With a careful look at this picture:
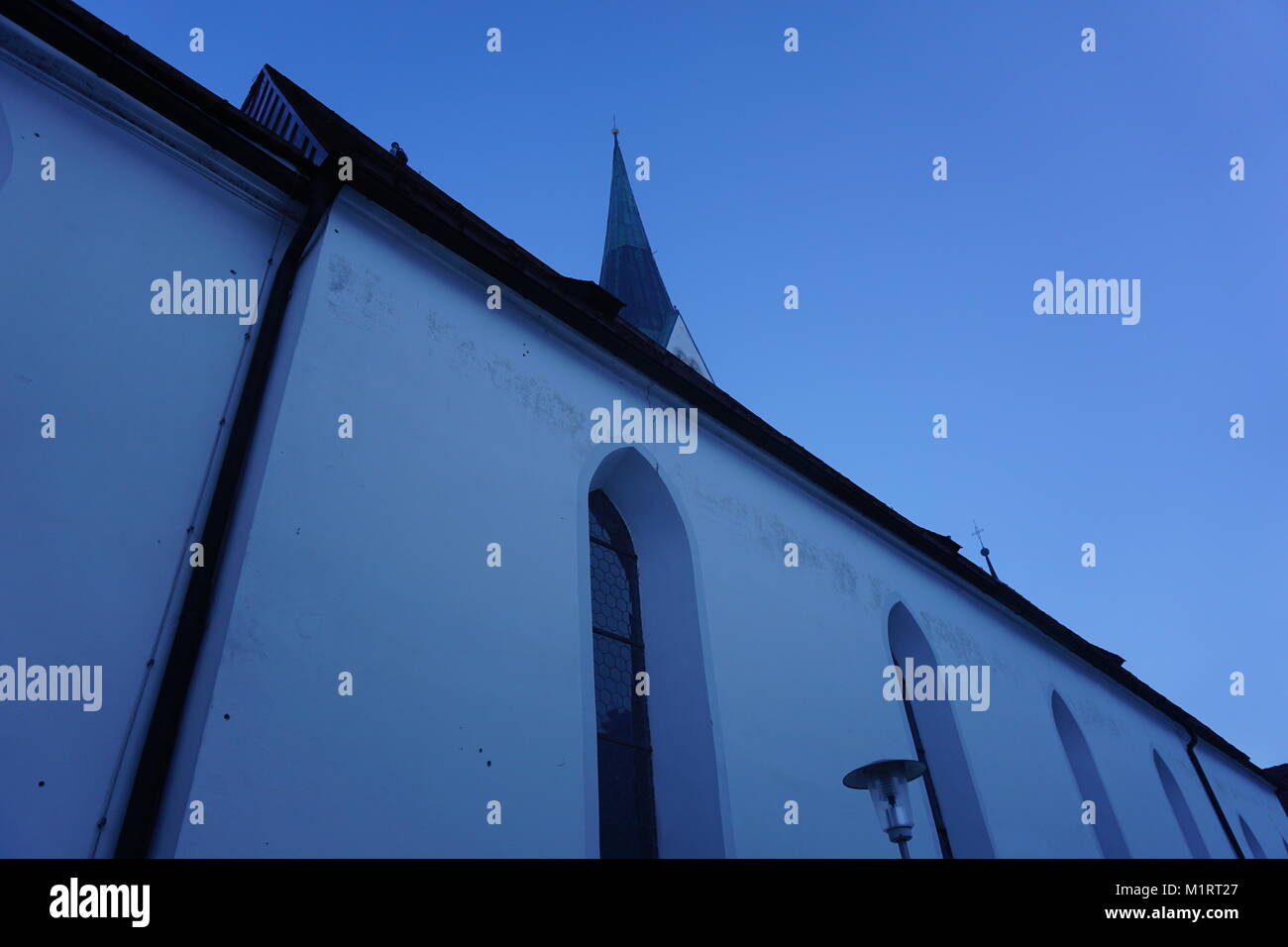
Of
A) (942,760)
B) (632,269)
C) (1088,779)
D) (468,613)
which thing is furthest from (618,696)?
(632,269)

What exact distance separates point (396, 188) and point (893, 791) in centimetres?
460

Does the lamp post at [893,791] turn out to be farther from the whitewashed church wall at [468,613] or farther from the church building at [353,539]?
the whitewashed church wall at [468,613]

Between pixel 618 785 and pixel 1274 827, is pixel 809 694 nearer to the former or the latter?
pixel 618 785

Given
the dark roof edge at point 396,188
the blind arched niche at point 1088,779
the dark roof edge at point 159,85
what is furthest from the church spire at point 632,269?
the dark roof edge at point 159,85

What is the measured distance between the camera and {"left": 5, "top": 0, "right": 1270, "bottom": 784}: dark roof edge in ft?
14.8

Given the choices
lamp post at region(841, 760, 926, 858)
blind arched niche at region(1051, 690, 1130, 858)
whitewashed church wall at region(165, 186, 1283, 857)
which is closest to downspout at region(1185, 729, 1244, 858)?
blind arched niche at region(1051, 690, 1130, 858)

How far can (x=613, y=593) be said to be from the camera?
619 centimetres

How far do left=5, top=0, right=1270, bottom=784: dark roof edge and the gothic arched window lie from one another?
129cm

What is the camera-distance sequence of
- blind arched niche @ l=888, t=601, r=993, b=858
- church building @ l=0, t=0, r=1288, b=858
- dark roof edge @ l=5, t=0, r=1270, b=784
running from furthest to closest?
blind arched niche @ l=888, t=601, r=993, b=858, dark roof edge @ l=5, t=0, r=1270, b=784, church building @ l=0, t=0, r=1288, b=858

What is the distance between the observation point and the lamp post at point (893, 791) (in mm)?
4922

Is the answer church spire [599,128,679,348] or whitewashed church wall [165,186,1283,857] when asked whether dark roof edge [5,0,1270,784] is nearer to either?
whitewashed church wall [165,186,1283,857]

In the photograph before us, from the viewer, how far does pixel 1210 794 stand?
1449 centimetres

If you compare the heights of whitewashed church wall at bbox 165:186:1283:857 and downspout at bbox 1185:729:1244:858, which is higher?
whitewashed church wall at bbox 165:186:1283:857

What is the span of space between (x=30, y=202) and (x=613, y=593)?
4002 millimetres
